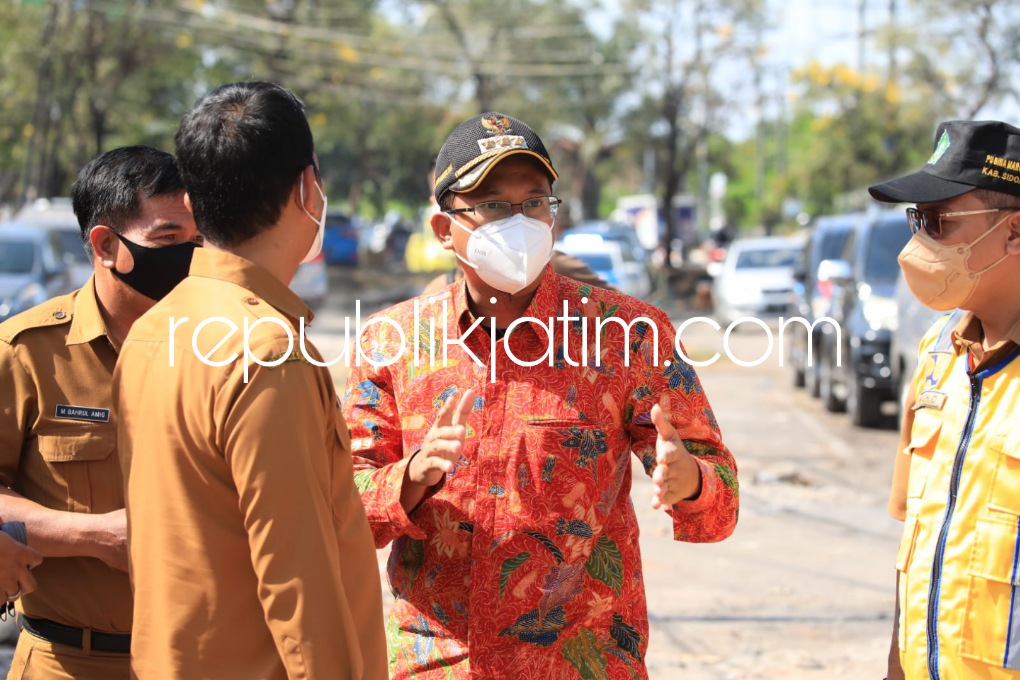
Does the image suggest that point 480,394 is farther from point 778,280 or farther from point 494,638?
point 778,280

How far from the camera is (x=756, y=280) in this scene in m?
25.6

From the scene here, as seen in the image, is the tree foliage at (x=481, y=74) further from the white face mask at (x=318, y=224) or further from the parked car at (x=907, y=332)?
the white face mask at (x=318, y=224)

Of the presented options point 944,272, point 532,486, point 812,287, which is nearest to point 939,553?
point 944,272

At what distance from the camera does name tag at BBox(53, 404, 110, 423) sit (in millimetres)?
2926

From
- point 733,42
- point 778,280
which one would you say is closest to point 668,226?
point 733,42

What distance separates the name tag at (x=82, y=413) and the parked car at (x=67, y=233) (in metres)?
12.6

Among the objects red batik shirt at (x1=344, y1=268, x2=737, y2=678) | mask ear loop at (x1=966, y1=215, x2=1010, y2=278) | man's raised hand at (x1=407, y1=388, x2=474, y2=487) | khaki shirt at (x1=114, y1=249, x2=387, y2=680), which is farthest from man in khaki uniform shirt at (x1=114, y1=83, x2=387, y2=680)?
mask ear loop at (x1=966, y1=215, x2=1010, y2=278)

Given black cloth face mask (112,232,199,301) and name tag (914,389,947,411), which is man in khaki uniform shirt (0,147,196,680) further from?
name tag (914,389,947,411)

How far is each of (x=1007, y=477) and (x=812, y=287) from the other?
13715 mm

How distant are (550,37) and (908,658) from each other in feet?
135

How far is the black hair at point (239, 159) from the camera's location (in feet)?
7.41

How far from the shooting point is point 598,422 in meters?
2.84

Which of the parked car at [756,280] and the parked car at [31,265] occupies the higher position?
the parked car at [31,265]

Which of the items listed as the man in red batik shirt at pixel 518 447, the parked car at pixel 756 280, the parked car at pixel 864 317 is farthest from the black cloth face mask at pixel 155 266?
the parked car at pixel 756 280
